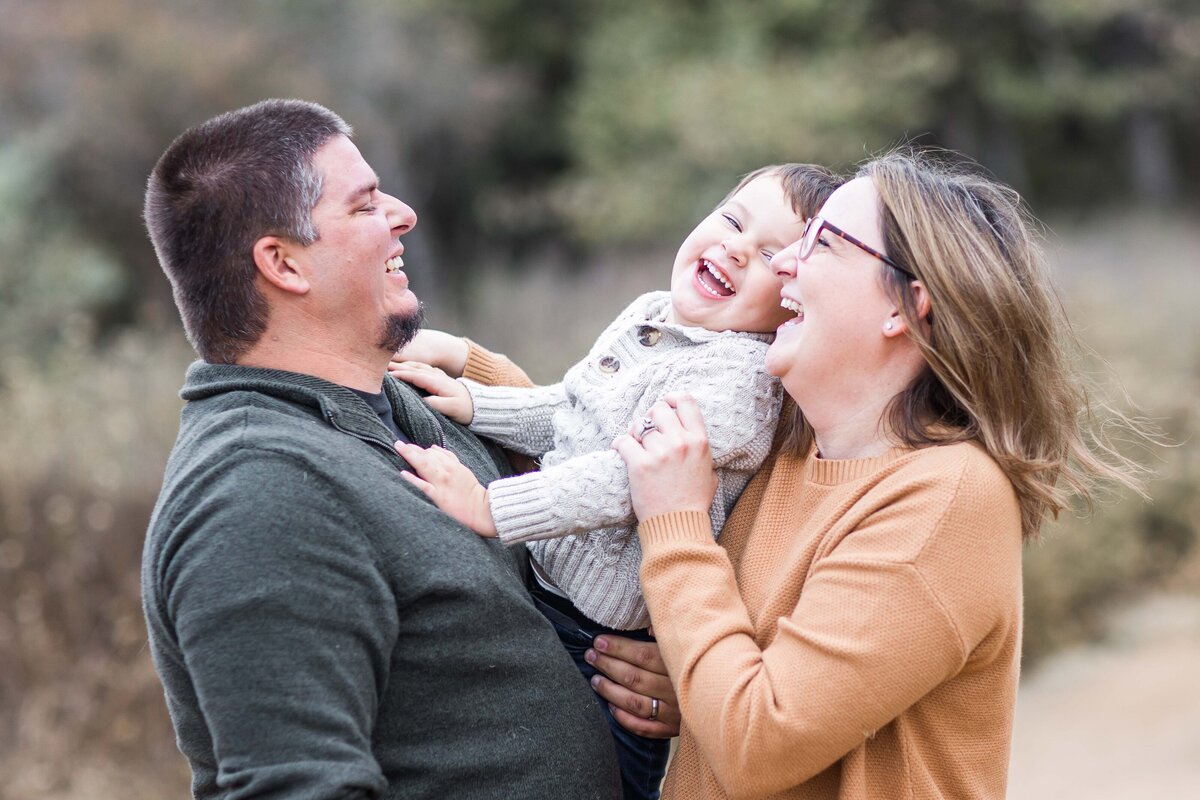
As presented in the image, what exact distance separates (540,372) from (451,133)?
8114 millimetres

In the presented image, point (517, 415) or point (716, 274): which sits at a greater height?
point (716, 274)

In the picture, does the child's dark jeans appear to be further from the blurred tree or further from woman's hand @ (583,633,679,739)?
the blurred tree

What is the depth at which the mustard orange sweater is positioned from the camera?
1.99 meters

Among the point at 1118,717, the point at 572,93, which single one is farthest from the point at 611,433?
the point at 572,93

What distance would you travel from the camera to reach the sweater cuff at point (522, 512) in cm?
233

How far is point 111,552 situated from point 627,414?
3715 mm

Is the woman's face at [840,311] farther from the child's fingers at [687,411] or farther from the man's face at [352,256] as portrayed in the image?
the man's face at [352,256]

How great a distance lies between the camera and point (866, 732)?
2.02 meters

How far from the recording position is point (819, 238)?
2.30 m

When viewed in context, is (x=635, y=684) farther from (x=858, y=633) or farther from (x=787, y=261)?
(x=787, y=261)

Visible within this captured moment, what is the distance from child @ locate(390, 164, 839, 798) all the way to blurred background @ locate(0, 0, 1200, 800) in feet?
3.92

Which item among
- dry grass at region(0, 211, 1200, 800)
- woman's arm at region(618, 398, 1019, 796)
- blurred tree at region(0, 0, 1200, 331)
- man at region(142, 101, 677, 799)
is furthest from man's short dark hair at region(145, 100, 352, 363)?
blurred tree at region(0, 0, 1200, 331)

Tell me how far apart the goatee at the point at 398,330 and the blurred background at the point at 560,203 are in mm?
1793

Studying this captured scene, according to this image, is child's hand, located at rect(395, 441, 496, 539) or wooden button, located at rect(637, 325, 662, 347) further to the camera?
wooden button, located at rect(637, 325, 662, 347)
